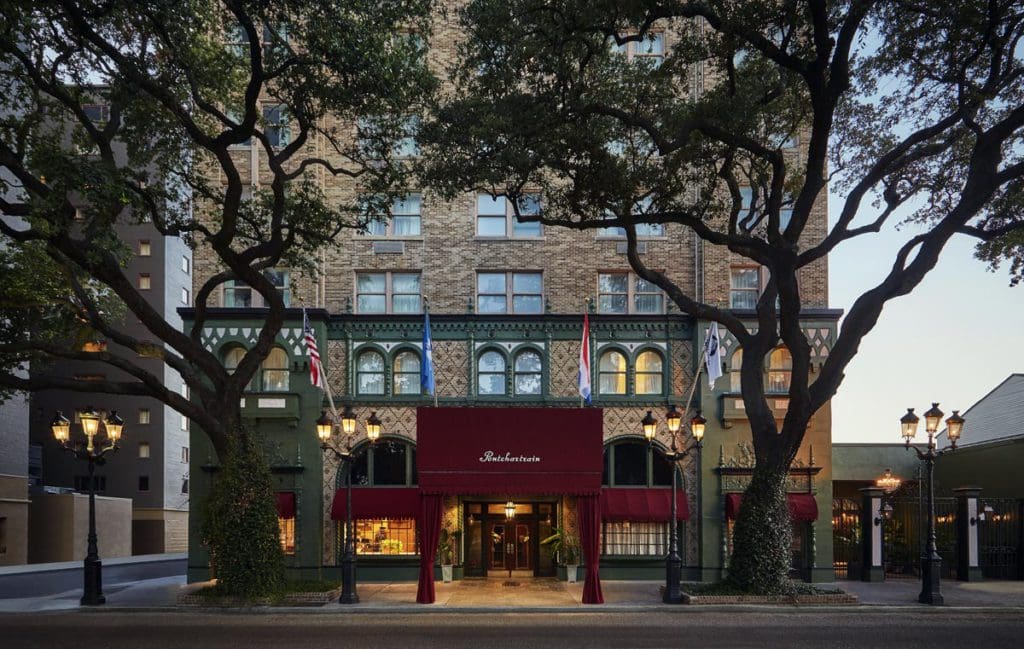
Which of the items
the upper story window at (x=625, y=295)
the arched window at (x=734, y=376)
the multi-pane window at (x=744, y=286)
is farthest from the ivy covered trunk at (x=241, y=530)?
the multi-pane window at (x=744, y=286)

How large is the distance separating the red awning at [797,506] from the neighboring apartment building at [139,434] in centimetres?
3730

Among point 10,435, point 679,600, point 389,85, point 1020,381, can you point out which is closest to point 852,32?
point 389,85

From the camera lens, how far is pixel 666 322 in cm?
2342

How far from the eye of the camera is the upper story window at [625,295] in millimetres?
24094

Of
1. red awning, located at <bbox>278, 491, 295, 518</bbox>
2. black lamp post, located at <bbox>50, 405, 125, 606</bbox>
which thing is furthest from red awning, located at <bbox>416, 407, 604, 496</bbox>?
black lamp post, located at <bbox>50, 405, 125, 606</bbox>

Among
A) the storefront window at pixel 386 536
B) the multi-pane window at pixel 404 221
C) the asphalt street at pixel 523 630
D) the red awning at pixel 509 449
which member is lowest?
the asphalt street at pixel 523 630

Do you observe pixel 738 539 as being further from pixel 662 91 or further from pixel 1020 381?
pixel 1020 381

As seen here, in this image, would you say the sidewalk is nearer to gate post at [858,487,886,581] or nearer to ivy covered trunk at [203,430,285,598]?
gate post at [858,487,886,581]

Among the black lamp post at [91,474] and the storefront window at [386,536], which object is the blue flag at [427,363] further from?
the black lamp post at [91,474]

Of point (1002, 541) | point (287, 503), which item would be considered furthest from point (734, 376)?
point (287, 503)

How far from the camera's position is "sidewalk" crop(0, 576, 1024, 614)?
1773 centimetres

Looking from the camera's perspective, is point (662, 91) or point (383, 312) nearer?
point (662, 91)

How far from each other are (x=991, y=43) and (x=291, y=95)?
15125 millimetres

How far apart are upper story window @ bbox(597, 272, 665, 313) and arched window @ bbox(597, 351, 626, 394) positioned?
1.62 meters
